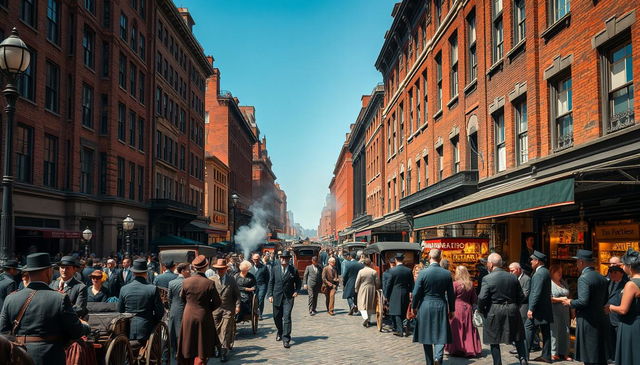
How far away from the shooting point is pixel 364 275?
14.6 meters

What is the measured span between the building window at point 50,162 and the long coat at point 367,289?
16.9 meters

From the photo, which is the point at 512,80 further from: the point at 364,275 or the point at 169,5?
the point at 169,5

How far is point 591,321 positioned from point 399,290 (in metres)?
5.44

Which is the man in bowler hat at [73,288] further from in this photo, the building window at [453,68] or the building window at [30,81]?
the building window at [453,68]

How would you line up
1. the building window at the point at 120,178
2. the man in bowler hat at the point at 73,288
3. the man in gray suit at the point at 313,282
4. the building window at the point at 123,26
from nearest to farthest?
the man in bowler hat at the point at 73,288
the man in gray suit at the point at 313,282
the building window at the point at 120,178
the building window at the point at 123,26

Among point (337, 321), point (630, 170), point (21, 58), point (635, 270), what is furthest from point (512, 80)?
point (21, 58)

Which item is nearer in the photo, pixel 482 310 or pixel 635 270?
pixel 635 270

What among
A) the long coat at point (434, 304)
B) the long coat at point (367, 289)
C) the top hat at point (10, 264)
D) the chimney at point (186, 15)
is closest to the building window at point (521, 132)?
the long coat at point (367, 289)

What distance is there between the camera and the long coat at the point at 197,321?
7863 mm

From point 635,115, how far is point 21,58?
11584 mm

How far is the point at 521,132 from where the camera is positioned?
16969mm

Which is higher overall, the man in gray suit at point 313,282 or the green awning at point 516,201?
the green awning at point 516,201

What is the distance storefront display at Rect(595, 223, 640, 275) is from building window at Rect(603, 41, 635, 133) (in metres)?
2.13

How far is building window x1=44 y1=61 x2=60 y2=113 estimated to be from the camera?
2481 cm
